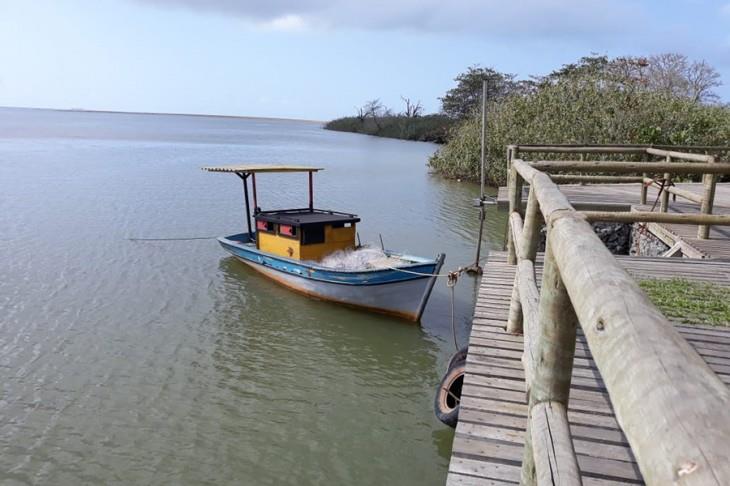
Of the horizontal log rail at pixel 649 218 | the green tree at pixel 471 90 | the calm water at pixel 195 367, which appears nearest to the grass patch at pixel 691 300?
the horizontal log rail at pixel 649 218

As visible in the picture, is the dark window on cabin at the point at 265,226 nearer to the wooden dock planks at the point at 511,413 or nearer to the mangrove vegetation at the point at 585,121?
the wooden dock planks at the point at 511,413

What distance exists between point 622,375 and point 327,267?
9211 millimetres

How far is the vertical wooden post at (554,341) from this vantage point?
5.28 feet

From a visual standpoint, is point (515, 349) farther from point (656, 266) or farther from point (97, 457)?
point (97, 457)

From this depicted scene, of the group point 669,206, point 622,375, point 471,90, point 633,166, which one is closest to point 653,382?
point 622,375

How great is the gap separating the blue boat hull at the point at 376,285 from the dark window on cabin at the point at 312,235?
19.1 inches

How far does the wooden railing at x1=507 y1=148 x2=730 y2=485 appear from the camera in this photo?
669 millimetres

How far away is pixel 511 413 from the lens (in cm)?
321

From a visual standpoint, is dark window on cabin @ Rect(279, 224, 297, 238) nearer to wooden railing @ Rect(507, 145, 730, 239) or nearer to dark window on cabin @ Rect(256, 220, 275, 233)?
dark window on cabin @ Rect(256, 220, 275, 233)

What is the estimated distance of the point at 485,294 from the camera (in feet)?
16.9

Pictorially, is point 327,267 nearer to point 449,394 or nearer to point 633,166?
point 449,394

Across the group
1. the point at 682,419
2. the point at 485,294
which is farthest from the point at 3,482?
the point at 682,419

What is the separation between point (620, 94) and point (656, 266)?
617 inches

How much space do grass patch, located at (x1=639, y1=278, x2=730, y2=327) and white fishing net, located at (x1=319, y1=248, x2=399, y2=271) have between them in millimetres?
5618
